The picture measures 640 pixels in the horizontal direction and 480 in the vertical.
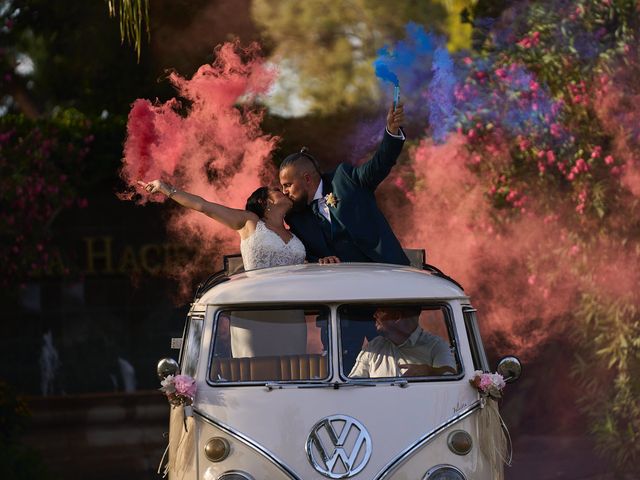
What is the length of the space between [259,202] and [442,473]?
8.52 ft

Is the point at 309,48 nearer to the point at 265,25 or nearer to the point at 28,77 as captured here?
the point at 265,25

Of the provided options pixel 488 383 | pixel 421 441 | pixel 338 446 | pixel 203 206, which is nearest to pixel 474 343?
pixel 488 383

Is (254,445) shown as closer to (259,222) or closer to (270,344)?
(270,344)

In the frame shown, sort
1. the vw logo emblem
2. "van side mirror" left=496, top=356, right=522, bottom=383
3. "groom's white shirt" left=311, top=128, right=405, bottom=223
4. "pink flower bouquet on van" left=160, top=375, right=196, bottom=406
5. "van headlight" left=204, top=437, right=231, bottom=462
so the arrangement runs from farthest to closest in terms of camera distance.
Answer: "groom's white shirt" left=311, top=128, right=405, bottom=223 → "van side mirror" left=496, top=356, right=522, bottom=383 → "pink flower bouquet on van" left=160, top=375, right=196, bottom=406 → "van headlight" left=204, top=437, right=231, bottom=462 → the vw logo emblem

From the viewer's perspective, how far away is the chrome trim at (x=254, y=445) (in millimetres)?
7016

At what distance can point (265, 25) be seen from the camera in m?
15.4

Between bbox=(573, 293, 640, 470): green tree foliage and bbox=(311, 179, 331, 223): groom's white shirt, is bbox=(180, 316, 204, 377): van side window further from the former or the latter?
bbox=(573, 293, 640, 470): green tree foliage

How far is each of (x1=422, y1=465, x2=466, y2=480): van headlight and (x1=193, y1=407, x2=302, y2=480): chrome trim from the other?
2.12 feet

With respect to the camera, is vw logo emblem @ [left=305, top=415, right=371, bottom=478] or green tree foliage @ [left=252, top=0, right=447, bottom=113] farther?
green tree foliage @ [left=252, top=0, right=447, bottom=113]

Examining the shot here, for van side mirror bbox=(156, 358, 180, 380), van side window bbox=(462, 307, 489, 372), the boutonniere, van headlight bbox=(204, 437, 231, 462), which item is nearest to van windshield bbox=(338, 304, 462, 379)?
van side window bbox=(462, 307, 489, 372)

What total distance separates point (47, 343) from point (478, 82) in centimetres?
760

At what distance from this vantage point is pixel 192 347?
7.71m

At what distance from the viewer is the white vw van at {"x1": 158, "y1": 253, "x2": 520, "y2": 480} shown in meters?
7.08

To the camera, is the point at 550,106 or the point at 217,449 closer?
the point at 217,449
